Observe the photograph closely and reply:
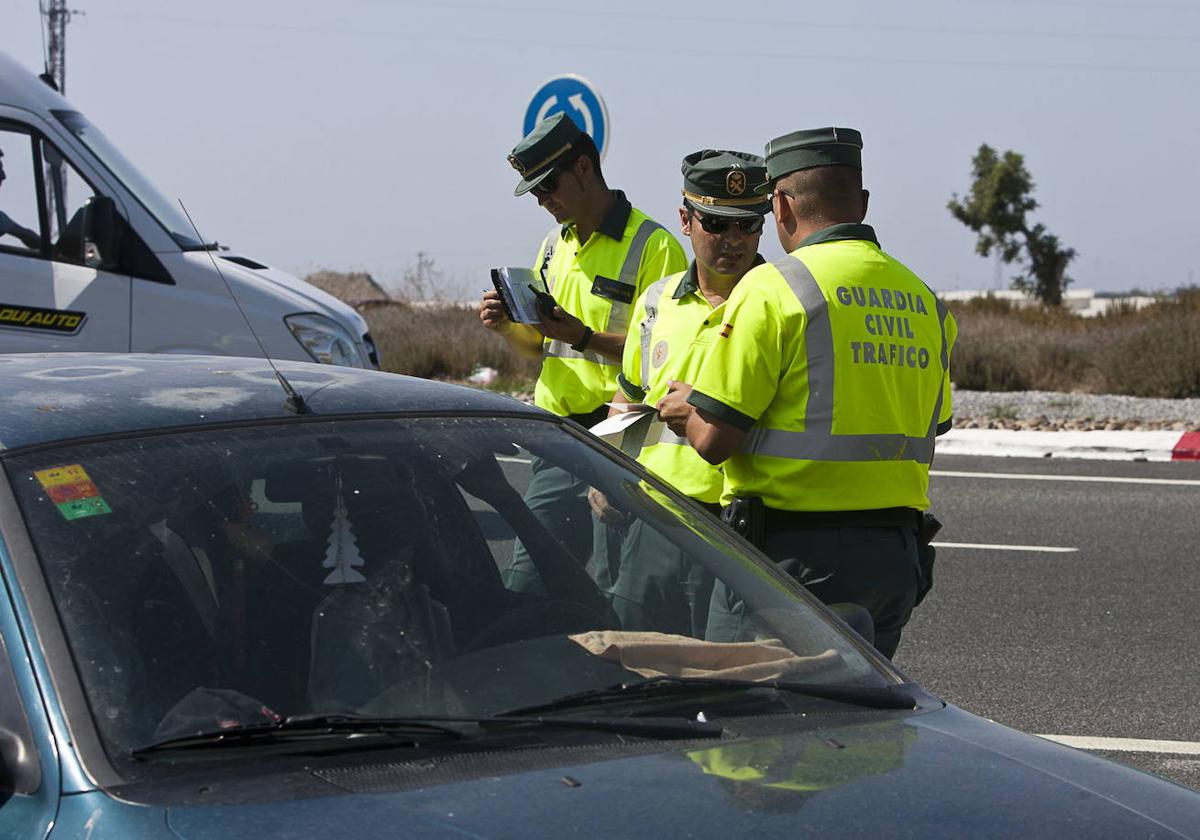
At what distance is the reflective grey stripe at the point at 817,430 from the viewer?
377 cm

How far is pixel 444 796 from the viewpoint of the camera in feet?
7.31

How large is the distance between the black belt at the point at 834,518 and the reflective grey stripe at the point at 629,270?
168 centimetres

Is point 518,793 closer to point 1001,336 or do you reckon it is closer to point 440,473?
point 440,473

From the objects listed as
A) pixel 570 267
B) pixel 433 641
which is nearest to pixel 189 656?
pixel 433 641

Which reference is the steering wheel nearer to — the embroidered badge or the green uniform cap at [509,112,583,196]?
the embroidered badge

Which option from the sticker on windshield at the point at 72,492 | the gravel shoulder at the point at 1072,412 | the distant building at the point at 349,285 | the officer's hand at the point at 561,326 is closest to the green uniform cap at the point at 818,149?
the officer's hand at the point at 561,326

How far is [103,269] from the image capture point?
8430 millimetres

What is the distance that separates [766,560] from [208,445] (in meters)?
1.13

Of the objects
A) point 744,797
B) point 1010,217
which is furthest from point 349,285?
point 744,797

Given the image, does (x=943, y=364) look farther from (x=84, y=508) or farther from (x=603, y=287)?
(x=84, y=508)

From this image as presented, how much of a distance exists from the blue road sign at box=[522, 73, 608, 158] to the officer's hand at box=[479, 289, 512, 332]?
221 inches

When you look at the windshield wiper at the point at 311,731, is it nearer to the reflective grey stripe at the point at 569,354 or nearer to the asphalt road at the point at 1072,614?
the reflective grey stripe at the point at 569,354

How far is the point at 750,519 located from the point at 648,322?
38.1 inches

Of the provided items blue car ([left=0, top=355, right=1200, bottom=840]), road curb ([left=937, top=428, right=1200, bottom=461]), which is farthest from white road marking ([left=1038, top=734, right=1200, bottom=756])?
road curb ([left=937, top=428, right=1200, bottom=461])
